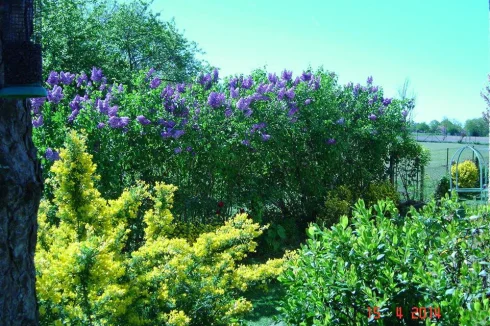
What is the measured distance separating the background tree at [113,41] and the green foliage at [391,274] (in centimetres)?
895

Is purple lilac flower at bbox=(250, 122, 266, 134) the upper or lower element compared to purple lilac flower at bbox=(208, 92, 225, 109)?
lower

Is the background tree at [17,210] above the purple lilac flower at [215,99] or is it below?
below

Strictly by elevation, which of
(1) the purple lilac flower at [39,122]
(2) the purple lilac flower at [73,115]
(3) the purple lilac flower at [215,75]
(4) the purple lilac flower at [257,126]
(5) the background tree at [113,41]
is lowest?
(4) the purple lilac flower at [257,126]

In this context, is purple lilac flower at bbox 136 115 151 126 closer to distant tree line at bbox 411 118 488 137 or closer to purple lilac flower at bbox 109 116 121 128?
purple lilac flower at bbox 109 116 121 128

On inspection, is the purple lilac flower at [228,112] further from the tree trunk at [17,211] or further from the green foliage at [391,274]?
the tree trunk at [17,211]

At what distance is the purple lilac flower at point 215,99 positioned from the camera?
19.3 feet

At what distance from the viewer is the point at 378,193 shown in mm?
8406

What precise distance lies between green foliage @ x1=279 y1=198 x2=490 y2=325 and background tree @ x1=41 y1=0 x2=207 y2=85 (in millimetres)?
8946

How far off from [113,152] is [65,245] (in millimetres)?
2358

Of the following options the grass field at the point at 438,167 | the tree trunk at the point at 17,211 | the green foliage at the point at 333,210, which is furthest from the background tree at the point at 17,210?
the grass field at the point at 438,167

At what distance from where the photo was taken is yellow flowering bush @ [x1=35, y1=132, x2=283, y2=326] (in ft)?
9.05

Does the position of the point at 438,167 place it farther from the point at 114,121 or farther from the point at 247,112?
the point at 114,121

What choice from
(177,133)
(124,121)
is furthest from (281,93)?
(124,121)

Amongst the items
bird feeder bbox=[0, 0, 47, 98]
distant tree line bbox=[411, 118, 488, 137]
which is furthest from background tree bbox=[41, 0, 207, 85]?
distant tree line bbox=[411, 118, 488, 137]
